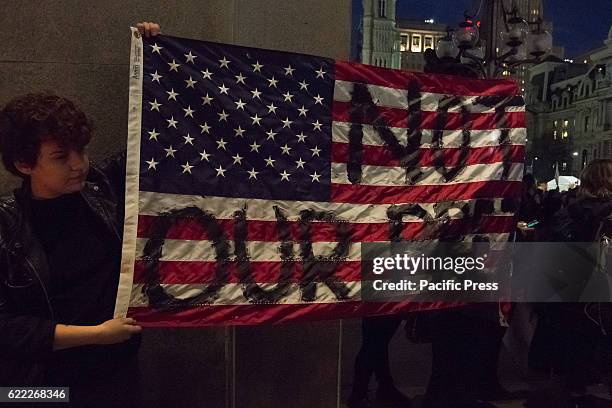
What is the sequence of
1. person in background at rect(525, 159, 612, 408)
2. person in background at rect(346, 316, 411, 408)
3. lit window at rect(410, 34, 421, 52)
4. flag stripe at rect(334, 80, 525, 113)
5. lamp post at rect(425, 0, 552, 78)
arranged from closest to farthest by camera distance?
flag stripe at rect(334, 80, 525, 113) < person in background at rect(525, 159, 612, 408) < person in background at rect(346, 316, 411, 408) < lamp post at rect(425, 0, 552, 78) < lit window at rect(410, 34, 421, 52)

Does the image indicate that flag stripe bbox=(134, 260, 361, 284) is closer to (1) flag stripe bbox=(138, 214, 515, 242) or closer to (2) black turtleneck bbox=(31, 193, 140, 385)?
(1) flag stripe bbox=(138, 214, 515, 242)

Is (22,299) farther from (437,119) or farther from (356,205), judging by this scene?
(437,119)

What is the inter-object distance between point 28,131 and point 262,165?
1.51 m

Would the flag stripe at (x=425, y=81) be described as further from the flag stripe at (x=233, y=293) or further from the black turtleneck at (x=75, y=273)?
the black turtleneck at (x=75, y=273)

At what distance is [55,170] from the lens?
199cm

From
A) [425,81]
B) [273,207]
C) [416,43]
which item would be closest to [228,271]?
[273,207]

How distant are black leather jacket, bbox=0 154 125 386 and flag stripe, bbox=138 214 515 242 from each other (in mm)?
873

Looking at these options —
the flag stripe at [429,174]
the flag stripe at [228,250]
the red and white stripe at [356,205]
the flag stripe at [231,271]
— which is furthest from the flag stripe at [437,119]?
the flag stripe at [231,271]

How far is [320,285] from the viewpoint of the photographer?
3281 millimetres

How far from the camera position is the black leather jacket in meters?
1.88

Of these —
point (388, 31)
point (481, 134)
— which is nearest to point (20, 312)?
point (481, 134)

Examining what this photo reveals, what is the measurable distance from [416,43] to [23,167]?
123318 millimetres

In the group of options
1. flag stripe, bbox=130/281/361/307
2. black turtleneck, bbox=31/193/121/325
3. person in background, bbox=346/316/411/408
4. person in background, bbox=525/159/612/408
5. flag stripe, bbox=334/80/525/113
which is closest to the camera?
black turtleneck, bbox=31/193/121/325

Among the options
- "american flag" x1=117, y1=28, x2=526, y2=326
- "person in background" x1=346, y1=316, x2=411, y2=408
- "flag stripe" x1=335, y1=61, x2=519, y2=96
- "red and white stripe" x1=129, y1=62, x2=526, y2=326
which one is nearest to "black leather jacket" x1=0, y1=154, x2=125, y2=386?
"american flag" x1=117, y1=28, x2=526, y2=326
